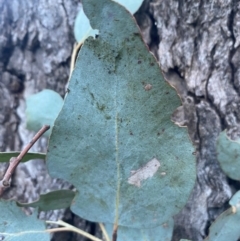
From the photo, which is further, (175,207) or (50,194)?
(50,194)

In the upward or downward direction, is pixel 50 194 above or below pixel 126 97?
below

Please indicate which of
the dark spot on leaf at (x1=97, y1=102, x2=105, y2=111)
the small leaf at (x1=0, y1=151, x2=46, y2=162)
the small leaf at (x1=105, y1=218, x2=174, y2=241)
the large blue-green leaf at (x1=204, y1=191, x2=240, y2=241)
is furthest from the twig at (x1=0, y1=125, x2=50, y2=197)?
the large blue-green leaf at (x1=204, y1=191, x2=240, y2=241)

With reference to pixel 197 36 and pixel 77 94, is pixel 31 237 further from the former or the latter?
pixel 197 36

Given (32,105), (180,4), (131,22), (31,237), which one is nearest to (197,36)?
(180,4)

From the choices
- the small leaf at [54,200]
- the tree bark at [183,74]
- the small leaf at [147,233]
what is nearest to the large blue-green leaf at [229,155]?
the tree bark at [183,74]

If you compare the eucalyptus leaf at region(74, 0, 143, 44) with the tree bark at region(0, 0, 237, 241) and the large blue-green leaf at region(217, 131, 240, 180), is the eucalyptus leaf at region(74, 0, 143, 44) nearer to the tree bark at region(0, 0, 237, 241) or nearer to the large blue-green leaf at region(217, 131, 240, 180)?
the tree bark at region(0, 0, 237, 241)

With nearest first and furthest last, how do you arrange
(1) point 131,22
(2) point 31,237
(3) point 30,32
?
(1) point 131,22, (2) point 31,237, (3) point 30,32
